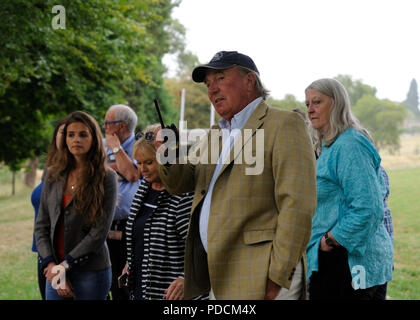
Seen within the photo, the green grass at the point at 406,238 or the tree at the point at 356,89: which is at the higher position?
the tree at the point at 356,89

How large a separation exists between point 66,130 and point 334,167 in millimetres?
2068

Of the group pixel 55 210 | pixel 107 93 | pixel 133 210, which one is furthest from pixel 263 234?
pixel 107 93

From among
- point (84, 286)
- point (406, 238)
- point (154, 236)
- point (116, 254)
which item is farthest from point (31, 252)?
point (406, 238)

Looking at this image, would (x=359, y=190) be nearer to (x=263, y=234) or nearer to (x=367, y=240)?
(x=367, y=240)

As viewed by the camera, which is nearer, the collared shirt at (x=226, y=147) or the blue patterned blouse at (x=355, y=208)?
the collared shirt at (x=226, y=147)

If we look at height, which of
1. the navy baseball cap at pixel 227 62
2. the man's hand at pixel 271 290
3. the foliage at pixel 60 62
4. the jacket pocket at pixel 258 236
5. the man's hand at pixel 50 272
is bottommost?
the man's hand at pixel 50 272

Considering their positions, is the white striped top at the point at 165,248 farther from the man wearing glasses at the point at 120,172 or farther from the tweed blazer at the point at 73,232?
the man wearing glasses at the point at 120,172

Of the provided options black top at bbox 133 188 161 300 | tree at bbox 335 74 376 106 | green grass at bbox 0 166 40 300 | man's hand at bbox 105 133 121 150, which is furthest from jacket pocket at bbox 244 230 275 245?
tree at bbox 335 74 376 106

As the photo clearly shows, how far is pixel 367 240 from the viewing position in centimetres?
254

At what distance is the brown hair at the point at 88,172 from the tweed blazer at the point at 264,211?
1313mm

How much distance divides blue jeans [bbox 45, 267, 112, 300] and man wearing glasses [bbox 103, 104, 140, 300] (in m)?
0.44

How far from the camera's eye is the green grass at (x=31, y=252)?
621cm

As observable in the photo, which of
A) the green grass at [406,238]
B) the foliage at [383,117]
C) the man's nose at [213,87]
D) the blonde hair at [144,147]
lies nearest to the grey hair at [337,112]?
the man's nose at [213,87]

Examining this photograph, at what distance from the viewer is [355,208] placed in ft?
8.02
